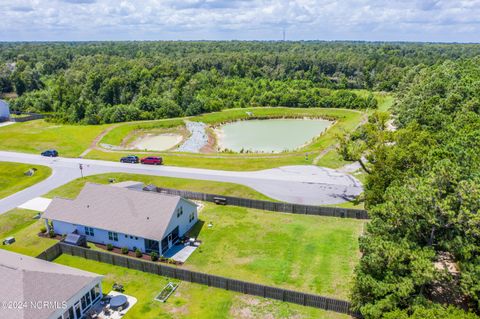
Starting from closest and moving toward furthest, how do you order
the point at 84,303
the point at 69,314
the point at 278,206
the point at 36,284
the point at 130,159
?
1. the point at 36,284
2. the point at 69,314
3. the point at 84,303
4. the point at 278,206
5. the point at 130,159

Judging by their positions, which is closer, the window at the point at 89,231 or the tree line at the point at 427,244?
the tree line at the point at 427,244

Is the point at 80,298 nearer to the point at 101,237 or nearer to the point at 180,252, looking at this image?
the point at 180,252

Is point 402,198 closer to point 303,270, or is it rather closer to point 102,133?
point 303,270

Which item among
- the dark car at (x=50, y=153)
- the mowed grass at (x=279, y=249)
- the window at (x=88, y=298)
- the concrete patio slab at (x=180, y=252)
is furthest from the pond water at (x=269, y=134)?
the window at (x=88, y=298)

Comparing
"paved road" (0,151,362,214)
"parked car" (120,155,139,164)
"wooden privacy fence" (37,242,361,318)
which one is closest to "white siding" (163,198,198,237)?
"wooden privacy fence" (37,242,361,318)

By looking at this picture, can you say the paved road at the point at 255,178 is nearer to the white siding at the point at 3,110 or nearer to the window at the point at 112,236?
the window at the point at 112,236

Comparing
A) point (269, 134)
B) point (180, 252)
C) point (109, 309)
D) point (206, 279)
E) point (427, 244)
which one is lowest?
point (109, 309)

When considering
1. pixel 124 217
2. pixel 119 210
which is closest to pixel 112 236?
pixel 124 217

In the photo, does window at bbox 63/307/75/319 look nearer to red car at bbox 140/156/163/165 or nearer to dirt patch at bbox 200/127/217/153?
red car at bbox 140/156/163/165
